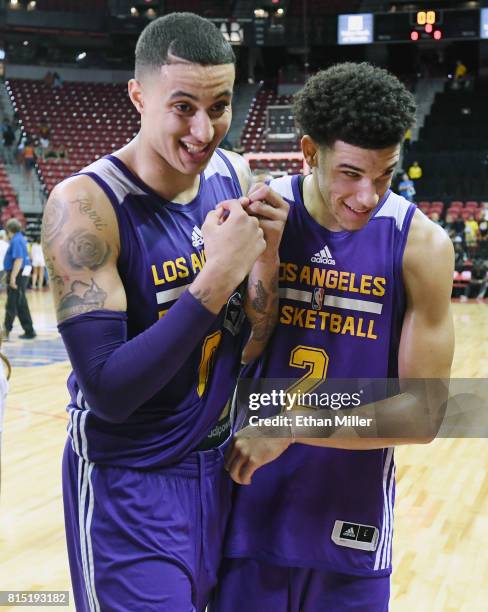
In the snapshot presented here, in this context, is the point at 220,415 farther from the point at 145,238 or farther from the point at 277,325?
the point at 145,238

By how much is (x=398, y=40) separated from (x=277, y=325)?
21.3 m

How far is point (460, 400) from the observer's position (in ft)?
7.61

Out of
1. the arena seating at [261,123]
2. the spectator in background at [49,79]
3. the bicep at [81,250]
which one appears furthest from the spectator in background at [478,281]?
the spectator in background at [49,79]

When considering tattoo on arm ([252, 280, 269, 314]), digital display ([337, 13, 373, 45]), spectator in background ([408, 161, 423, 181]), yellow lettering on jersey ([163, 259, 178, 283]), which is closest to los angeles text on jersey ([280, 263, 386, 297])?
tattoo on arm ([252, 280, 269, 314])

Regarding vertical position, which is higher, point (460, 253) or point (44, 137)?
point (44, 137)

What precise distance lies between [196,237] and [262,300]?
0.22m

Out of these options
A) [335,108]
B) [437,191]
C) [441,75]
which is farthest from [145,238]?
[441,75]

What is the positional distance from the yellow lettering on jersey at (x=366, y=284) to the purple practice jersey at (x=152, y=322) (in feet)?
1.11

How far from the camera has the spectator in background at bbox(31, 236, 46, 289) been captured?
17.9 metres

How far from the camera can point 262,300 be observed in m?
1.91

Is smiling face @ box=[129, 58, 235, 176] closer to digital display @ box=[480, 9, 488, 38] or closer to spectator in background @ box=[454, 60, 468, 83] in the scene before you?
digital display @ box=[480, 9, 488, 38]

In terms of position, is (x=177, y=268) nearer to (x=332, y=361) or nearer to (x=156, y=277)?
(x=156, y=277)

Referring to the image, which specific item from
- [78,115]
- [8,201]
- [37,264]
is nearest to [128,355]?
[37,264]

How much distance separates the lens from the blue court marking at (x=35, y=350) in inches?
367
